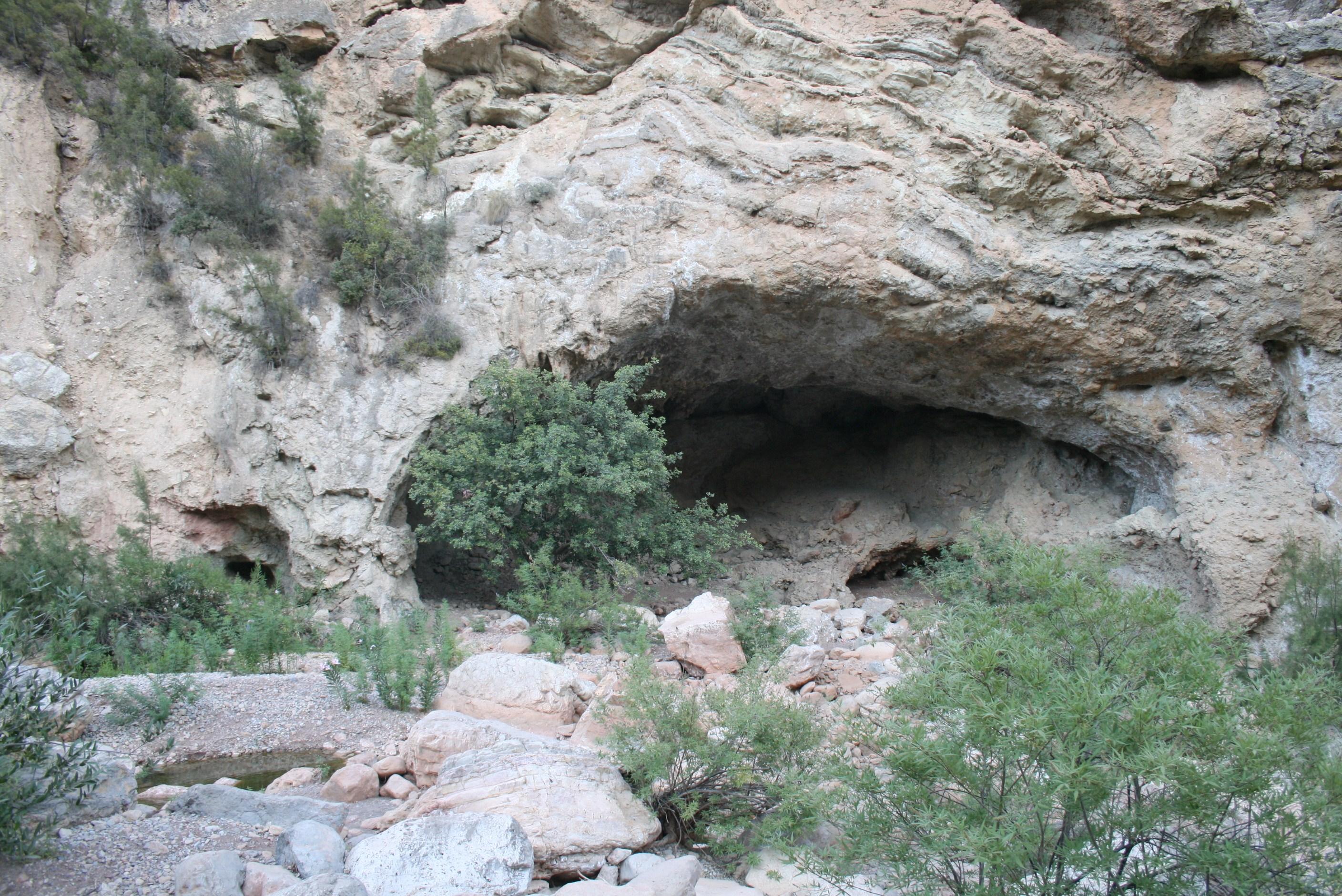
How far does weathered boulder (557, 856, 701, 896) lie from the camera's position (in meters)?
2.84

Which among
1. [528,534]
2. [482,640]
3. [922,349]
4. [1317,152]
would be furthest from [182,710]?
[1317,152]

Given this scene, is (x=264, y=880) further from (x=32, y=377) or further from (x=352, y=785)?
(x=32, y=377)

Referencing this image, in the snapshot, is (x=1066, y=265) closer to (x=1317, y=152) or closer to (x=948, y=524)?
(x=1317, y=152)

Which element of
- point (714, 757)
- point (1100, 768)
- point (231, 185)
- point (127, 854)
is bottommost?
point (127, 854)

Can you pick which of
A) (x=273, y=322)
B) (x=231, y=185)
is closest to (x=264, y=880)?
(x=273, y=322)

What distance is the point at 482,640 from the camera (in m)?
6.42

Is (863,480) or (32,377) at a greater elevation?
(32,377)

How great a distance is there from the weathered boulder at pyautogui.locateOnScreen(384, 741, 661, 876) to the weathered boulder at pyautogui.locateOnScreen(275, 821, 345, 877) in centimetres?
28

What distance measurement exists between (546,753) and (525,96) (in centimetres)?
780

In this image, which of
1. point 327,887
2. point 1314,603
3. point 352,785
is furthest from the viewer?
point 1314,603

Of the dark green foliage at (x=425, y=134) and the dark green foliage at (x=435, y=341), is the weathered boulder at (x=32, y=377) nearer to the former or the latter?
the dark green foliage at (x=435, y=341)

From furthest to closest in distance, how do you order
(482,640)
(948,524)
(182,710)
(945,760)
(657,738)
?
(948,524) < (482,640) < (182,710) < (657,738) < (945,760)

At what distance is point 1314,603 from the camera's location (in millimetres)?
6340

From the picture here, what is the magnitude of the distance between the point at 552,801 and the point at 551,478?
434 centimetres
